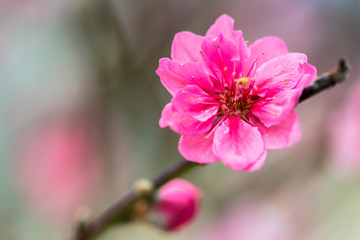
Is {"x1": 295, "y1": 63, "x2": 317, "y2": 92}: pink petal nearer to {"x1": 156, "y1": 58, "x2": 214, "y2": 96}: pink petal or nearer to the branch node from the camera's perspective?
{"x1": 156, "y1": 58, "x2": 214, "y2": 96}: pink petal

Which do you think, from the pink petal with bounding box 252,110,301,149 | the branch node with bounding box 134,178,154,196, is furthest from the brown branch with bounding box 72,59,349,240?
the pink petal with bounding box 252,110,301,149

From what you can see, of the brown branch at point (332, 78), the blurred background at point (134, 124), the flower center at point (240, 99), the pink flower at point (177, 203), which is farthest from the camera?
the blurred background at point (134, 124)

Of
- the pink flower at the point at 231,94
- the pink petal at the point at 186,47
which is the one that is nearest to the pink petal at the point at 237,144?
the pink flower at the point at 231,94

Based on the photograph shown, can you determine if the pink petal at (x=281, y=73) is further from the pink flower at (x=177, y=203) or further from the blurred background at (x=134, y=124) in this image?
the blurred background at (x=134, y=124)

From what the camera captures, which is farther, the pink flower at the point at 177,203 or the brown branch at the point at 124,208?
the pink flower at the point at 177,203

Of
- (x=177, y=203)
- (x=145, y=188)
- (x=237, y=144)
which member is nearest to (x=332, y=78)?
(x=237, y=144)

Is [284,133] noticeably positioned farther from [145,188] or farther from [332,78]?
[145,188]

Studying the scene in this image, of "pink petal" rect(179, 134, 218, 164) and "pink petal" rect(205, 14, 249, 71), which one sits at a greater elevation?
"pink petal" rect(205, 14, 249, 71)
